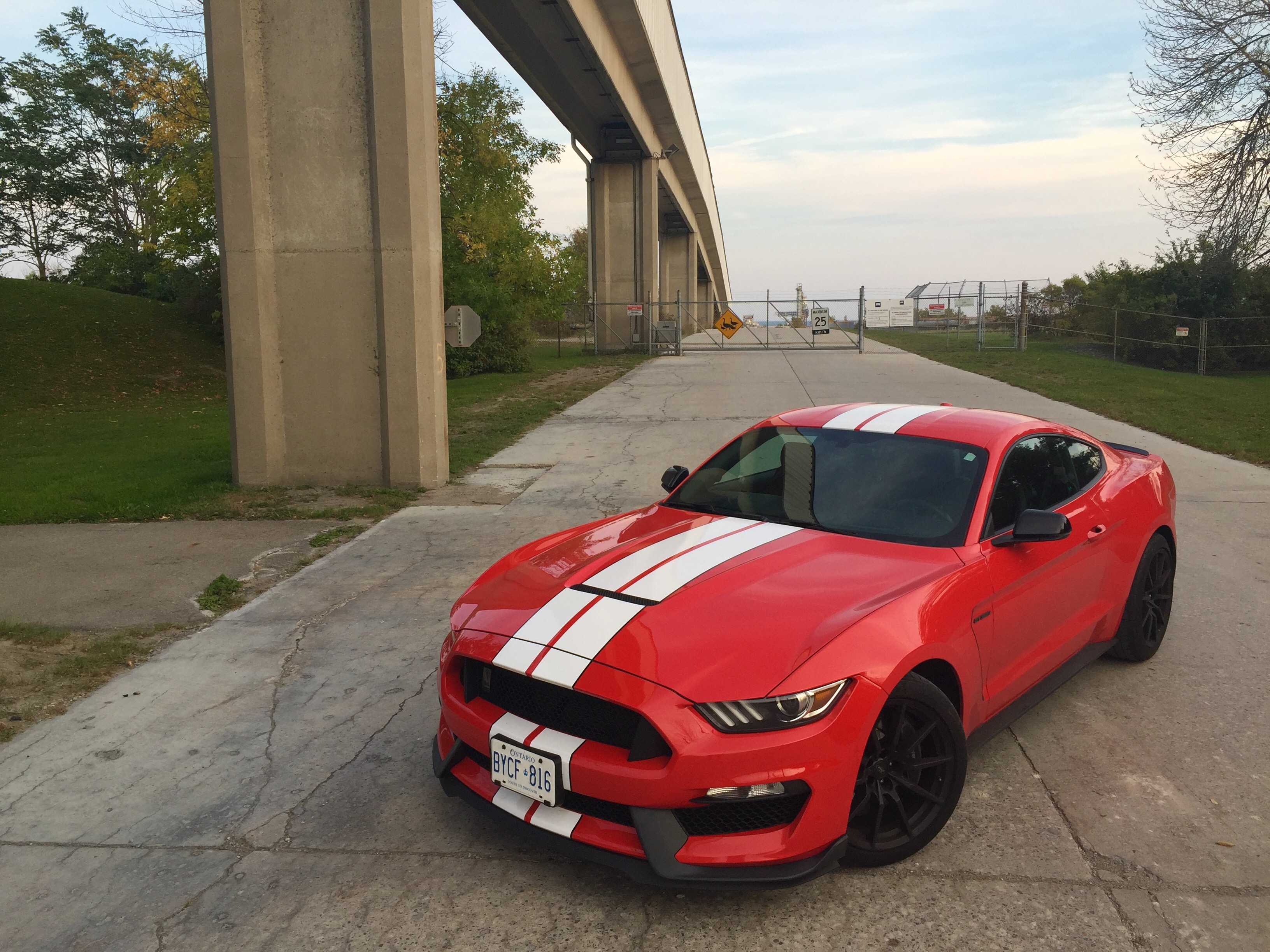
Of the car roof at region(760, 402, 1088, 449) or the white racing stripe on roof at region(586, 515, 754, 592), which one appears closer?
the white racing stripe on roof at region(586, 515, 754, 592)

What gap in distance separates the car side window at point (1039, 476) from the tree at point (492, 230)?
18631 mm

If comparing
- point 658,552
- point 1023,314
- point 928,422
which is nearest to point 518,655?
point 658,552

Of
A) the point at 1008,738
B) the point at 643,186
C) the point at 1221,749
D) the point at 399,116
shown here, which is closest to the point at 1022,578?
the point at 1008,738

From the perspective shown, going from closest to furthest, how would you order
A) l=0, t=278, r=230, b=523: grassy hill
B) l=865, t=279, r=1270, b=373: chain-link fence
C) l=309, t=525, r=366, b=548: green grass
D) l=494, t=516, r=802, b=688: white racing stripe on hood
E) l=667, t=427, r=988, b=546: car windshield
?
l=494, t=516, r=802, b=688: white racing stripe on hood → l=667, t=427, r=988, b=546: car windshield → l=309, t=525, r=366, b=548: green grass → l=0, t=278, r=230, b=523: grassy hill → l=865, t=279, r=1270, b=373: chain-link fence

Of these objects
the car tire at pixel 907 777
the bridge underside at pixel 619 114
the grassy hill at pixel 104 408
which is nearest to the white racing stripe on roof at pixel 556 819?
the car tire at pixel 907 777

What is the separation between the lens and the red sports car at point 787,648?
2.67m

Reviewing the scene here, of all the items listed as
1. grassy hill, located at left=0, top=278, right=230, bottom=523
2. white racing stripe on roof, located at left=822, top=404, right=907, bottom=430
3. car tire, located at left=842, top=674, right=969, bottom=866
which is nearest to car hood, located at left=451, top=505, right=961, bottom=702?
car tire, located at left=842, top=674, right=969, bottom=866

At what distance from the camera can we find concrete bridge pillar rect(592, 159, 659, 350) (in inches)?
1248

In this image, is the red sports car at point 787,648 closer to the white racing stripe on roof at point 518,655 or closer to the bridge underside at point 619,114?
the white racing stripe on roof at point 518,655

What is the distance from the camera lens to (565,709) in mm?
2896

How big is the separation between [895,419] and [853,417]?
0.20 metres

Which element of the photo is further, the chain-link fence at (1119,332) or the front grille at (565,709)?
the chain-link fence at (1119,332)

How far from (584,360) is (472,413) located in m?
13.0

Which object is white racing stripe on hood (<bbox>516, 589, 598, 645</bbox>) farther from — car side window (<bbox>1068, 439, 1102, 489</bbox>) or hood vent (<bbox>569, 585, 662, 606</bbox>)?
car side window (<bbox>1068, 439, 1102, 489</bbox>)
